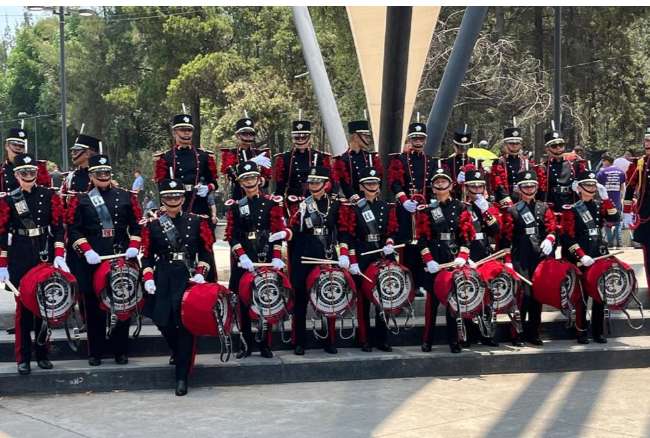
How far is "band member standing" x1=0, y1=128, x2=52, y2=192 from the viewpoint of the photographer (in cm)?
902

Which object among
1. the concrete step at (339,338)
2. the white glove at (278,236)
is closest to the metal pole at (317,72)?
the concrete step at (339,338)

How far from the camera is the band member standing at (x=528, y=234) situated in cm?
980

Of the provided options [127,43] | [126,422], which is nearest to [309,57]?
[126,422]

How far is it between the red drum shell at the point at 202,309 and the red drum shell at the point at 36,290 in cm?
104

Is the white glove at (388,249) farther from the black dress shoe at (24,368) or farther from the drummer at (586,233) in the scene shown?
the black dress shoe at (24,368)

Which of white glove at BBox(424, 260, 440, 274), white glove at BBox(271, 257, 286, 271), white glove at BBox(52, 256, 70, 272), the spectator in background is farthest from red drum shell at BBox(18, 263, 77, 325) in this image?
the spectator in background

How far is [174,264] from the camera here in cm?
846

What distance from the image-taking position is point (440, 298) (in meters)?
9.25

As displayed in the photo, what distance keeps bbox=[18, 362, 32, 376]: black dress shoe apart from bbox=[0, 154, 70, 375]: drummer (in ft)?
0.18

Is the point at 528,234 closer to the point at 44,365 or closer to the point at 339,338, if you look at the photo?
the point at 339,338

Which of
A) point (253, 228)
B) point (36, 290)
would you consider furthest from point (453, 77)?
point (36, 290)

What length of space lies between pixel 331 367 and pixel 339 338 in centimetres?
81

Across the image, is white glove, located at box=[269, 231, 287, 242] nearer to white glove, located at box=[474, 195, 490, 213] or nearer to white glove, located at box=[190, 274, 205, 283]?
white glove, located at box=[190, 274, 205, 283]

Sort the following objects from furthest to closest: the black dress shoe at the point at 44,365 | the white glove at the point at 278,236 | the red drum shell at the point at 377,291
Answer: the red drum shell at the point at 377,291 < the white glove at the point at 278,236 < the black dress shoe at the point at 44,365
